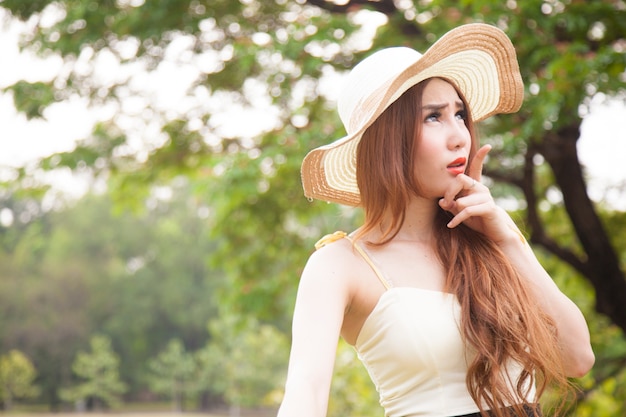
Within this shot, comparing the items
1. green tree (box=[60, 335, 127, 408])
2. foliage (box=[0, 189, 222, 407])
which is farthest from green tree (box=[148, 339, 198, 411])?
green tree (box=[60, 335, 127, 408])

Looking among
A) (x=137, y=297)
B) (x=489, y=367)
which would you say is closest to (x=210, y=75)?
(x=489, y=367)

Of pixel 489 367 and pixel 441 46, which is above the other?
pixel 441 46

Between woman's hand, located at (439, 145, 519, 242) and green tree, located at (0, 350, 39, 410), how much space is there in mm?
40995

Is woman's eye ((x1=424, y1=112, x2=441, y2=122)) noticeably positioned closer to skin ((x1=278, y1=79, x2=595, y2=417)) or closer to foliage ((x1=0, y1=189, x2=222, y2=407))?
skin ((x1=278, y1=79, x2=595, y2=417))

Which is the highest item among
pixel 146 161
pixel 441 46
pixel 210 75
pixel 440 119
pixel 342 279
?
pixel 441 46

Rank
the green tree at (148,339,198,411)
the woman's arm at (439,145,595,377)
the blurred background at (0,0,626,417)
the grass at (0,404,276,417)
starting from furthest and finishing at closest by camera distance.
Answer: the grass at (0,404,276,417) < the green tree at (148,339,198,411) < the blurred background at (0,0,626,417) < the woman's arm at (439,145,595,377)

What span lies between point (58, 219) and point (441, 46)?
1839 inches

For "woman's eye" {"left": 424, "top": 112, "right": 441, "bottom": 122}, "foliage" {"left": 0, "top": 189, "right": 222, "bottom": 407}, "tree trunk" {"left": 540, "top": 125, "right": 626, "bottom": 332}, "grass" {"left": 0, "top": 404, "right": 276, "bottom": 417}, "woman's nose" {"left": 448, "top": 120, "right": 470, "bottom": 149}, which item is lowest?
"grass" {"left": 0, "top": 404, "right": 276, "bottom": 417}

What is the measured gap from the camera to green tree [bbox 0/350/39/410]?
40031 mm

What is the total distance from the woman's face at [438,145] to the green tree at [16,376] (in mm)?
41024

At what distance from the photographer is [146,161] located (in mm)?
8367

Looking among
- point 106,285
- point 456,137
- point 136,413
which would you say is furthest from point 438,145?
point 136,413

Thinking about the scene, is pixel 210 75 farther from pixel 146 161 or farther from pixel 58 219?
pixel 58 219

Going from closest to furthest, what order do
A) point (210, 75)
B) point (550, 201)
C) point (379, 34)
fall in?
point (379, 34) < point (210, 75) < point (550, 201)
